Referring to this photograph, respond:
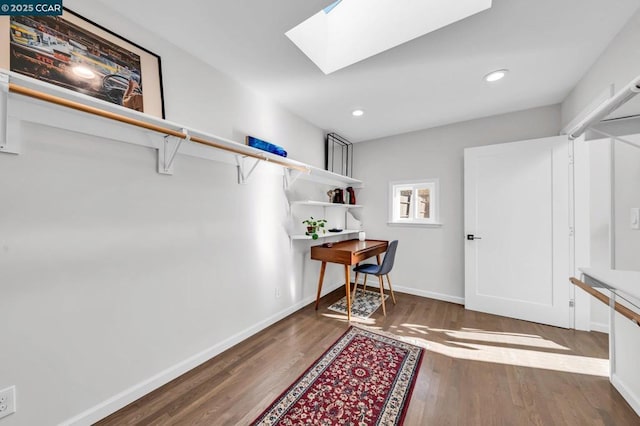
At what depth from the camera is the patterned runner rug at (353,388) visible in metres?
1.38

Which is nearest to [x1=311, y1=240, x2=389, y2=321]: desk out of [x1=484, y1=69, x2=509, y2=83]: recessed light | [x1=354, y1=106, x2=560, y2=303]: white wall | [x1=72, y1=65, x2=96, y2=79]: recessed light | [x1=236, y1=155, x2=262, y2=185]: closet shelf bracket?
[x1=354, y1=106, x2=560, y2=303]: white wall

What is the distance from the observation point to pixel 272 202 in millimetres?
2531

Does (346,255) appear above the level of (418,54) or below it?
below

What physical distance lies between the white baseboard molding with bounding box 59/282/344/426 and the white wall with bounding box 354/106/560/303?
222 cm

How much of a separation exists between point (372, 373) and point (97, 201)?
6.94ft

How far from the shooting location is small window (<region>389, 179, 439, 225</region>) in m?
3.42

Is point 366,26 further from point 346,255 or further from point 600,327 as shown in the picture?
point 600,327

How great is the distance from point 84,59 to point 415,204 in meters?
3.65

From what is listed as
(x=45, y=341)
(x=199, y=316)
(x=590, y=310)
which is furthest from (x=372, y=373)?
(x=590, y=310)

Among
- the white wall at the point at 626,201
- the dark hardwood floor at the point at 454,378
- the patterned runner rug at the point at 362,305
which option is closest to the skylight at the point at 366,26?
the white wall at the point at 626,201

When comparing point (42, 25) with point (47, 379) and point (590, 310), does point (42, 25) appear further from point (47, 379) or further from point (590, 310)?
point (590, 310)

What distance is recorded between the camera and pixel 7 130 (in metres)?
1.07

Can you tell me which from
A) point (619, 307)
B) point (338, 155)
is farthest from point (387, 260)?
point (338, 155)

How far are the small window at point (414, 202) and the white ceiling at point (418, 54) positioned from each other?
1.05m
